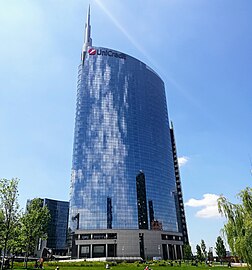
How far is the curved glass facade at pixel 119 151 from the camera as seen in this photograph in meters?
115

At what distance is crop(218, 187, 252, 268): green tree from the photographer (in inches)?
997

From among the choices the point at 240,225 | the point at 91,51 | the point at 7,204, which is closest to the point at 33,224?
the point at 7,204

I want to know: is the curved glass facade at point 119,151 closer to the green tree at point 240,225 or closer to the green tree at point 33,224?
the green tree at point 33,224

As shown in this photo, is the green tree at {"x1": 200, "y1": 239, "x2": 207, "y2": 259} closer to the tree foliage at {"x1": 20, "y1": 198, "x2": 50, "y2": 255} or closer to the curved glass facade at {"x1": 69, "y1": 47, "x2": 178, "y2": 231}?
the curved glass facade at {"x1": 69, "y1": 47, "x2": 178, "y2": 231}

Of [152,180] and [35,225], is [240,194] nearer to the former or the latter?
[35,225]

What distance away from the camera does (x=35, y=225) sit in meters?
54.2

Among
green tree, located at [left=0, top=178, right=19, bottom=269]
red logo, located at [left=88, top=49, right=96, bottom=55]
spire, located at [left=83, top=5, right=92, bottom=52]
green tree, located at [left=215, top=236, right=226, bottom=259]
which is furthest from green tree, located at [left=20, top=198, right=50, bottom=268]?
spire, located at [left=83, top=5, right=92, bottom=52]

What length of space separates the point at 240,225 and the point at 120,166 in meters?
96.3

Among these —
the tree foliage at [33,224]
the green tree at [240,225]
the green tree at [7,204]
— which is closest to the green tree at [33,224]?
the tree foliage at [33,224]

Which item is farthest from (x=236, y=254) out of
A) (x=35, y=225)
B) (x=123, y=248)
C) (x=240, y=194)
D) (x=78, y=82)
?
(x=78, y=82)

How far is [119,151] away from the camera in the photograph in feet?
410

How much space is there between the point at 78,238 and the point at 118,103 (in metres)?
68.5

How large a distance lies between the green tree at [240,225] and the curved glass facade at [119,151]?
292 feet

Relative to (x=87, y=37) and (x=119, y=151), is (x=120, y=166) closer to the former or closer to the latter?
(x=119, y=151)
